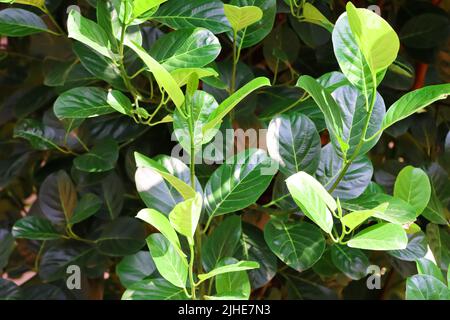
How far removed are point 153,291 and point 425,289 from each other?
234 millimetres

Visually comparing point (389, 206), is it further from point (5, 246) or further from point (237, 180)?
point (5, 246)

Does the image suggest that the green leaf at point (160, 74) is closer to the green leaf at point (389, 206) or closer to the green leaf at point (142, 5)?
the green leaf at point (142, 5)

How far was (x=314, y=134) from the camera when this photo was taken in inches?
23.3

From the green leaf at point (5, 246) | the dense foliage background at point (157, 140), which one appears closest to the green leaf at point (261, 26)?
the dense foliage background at point (157, 140)

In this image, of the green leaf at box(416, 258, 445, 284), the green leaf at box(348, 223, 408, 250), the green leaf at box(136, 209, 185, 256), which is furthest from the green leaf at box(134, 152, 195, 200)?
the green leaf at box(416, 258, 445, 284)

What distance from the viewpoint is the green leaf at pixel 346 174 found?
0.59 metres

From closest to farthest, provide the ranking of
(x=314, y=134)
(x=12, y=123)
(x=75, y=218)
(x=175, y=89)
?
(x=175, y=89)
(x=314, y=134)
(x=75, y=218)
(x=12, y=123)

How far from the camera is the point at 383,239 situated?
19.4 inches

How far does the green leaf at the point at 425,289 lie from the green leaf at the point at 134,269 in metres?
0.25

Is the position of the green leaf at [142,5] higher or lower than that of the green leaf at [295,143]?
higher

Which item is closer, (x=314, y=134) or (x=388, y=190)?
(x=314, y=134)
